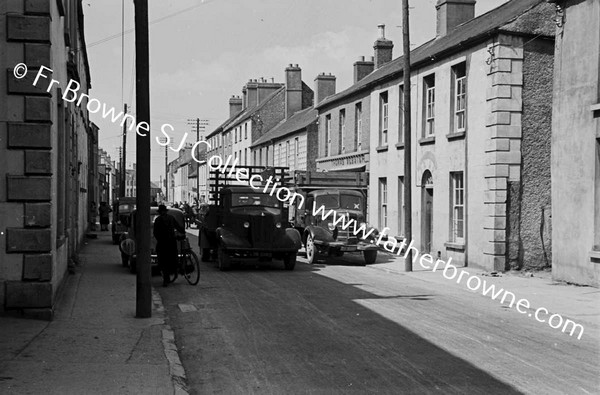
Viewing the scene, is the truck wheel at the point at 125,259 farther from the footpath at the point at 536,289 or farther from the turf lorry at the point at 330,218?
the footpath at the point at 536,289

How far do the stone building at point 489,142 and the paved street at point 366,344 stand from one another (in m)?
4.82

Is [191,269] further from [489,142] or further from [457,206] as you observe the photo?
[457,206]

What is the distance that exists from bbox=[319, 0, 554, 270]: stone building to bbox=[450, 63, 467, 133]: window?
0.10 feet

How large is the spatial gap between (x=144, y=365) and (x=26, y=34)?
17.2 ft

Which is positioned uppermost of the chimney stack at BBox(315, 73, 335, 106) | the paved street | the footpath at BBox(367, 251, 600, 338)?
the chimney stack at BBox(315, 73, 335, 106)

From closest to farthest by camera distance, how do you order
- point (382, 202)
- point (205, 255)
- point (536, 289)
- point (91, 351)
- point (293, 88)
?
point (91, 351) < point (536, 289) < point (205, 255) < point (382, 202) < point (293, 88)

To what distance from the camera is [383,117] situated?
26.8m

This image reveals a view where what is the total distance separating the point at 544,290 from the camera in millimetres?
14562

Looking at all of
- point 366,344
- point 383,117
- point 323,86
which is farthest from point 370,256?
point 323,86

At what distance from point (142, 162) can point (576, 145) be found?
10022 mm

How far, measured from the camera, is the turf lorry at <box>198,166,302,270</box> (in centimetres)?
1772

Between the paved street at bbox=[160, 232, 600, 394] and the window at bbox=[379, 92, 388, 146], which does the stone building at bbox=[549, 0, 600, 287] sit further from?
the window at bbox=[379, 92, 388, 146]

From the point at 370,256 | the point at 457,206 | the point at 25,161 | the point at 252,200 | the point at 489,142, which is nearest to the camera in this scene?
the point at 25,161

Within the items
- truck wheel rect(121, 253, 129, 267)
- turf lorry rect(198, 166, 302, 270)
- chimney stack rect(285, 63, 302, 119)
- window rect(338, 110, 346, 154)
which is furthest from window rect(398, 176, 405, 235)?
chimney stack rect(285, 63, 302, 119)
